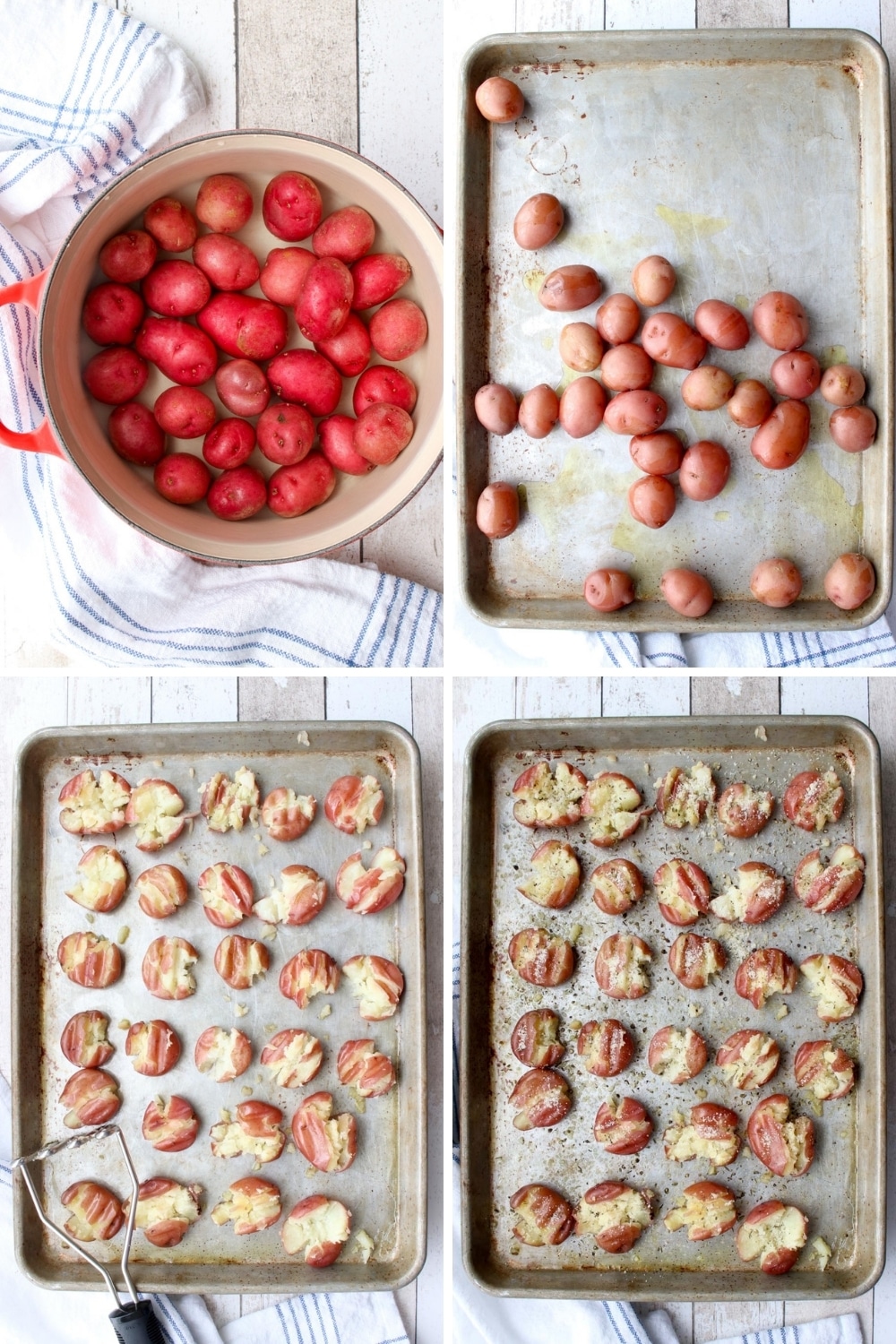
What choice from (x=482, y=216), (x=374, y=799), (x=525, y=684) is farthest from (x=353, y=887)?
(x=482, y=216)

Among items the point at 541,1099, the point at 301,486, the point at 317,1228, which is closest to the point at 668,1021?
the point at 541,1099

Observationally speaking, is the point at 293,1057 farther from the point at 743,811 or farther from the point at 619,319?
the point at 619,319

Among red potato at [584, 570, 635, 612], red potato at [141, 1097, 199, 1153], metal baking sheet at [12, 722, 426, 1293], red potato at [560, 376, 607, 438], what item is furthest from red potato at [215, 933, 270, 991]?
red potato at [560, 376, 607, 438]

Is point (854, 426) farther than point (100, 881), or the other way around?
point (100, 881)

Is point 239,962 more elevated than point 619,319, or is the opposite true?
point 619,319

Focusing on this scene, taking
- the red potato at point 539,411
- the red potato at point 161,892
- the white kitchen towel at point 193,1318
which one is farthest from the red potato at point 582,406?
the white kitchen towel at point 193,1318

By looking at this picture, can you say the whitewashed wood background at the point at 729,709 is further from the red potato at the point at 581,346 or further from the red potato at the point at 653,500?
the red potato at the point at 581,346

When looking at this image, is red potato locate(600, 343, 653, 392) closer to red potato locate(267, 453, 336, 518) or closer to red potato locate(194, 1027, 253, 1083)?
red potato locate(267, 453, 336, 518)
